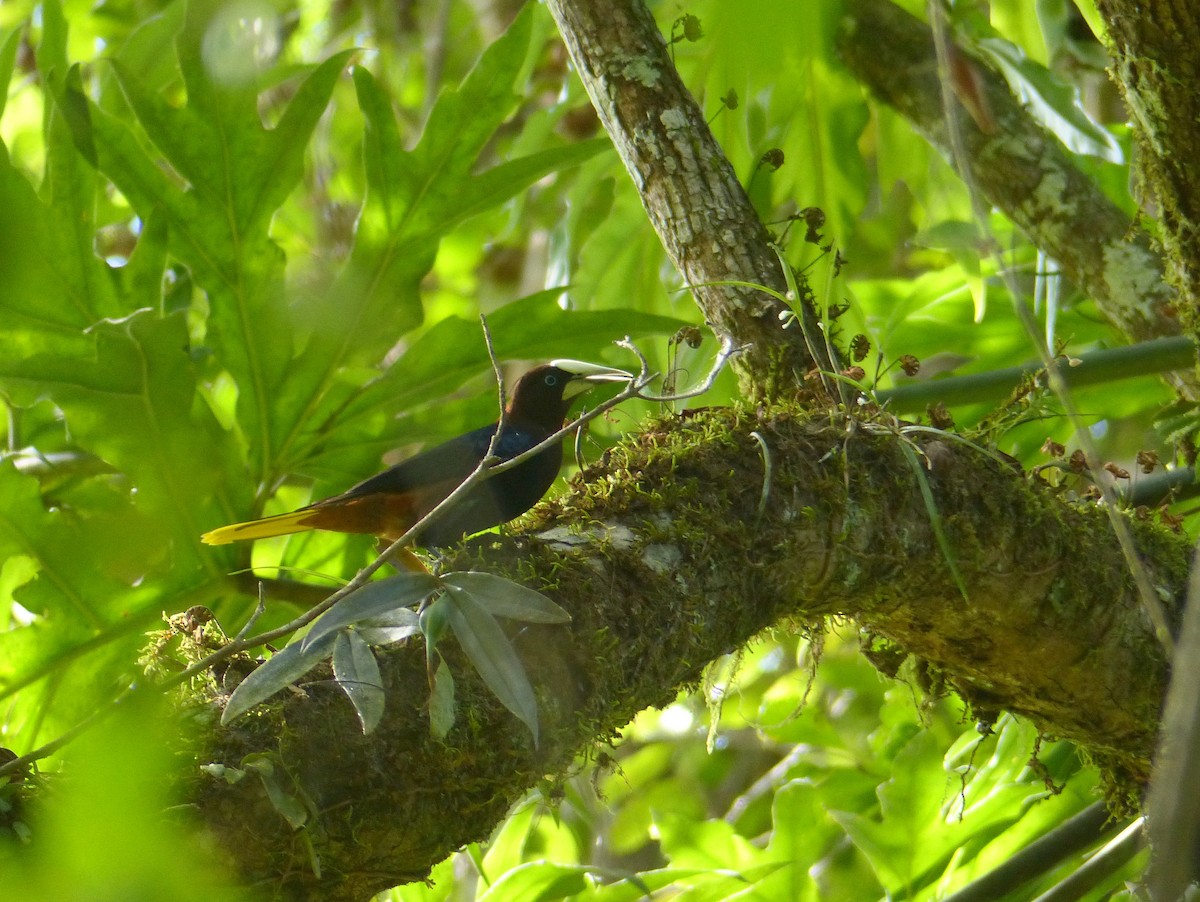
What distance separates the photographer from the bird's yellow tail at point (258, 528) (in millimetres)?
2641

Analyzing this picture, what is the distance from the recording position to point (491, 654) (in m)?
1.29

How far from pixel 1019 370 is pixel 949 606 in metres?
0.83

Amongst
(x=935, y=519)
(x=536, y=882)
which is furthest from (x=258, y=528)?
(x=935, y=519)

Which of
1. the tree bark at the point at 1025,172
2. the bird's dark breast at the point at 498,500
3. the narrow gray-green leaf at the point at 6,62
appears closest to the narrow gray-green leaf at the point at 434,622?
the bird's dark breast at the point at 498,500

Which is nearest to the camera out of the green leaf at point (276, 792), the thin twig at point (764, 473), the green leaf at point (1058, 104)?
the green leaf at point (276, 792)

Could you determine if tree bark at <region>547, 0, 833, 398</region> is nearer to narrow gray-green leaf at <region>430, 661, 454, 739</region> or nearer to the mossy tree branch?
the mossy tree branch

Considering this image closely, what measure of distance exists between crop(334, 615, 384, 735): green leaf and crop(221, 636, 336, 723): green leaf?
2cm

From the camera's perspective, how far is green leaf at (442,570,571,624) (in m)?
1.31

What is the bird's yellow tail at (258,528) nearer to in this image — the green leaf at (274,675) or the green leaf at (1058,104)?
the green leaf at (274,675)

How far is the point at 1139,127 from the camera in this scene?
2.03 meters

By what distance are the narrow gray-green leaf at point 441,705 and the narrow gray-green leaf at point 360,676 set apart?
0.06m

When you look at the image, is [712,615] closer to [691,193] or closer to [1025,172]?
[691,193]

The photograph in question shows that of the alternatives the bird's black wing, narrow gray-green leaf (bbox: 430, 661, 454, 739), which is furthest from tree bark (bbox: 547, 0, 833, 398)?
narrow gray-green leaf (bbox: 430, 661, 454, 739)

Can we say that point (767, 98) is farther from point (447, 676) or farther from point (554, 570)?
point (447, 676)
